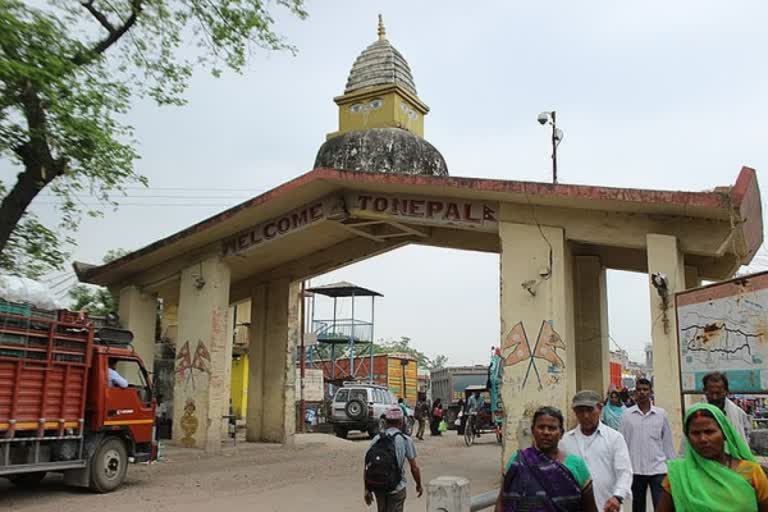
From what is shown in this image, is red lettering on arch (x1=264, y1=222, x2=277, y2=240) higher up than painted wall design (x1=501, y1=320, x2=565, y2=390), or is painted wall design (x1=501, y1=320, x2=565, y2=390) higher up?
red lettering on arch (x1=264, y1=222, x2=277, y2=240)

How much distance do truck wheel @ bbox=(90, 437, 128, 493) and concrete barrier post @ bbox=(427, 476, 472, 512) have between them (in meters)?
7.98

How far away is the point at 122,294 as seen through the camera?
1923 cm

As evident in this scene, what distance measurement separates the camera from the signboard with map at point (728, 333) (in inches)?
275

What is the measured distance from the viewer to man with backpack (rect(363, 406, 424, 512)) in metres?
6.09

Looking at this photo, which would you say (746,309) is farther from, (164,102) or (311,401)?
(311,401)

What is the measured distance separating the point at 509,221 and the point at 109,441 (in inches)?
311

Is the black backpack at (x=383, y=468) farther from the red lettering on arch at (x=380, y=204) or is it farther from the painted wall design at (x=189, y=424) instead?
the painted wall design at (x=189, y=424)

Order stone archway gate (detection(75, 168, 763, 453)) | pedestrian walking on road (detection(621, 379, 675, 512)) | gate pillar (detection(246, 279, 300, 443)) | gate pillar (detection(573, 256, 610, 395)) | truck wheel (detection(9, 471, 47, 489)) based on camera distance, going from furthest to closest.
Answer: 1. gate pillar (detection(246, 279, 300, 443))
2. gate pillar (detection(573, 256, 610, 395))
3. stone archway gate (detection(75, 168, 763, 453))
4. truck wheel (detection(9, 471, 47, 489))
5. pedestrian walking on road (detection(621, 379, 675, 512))

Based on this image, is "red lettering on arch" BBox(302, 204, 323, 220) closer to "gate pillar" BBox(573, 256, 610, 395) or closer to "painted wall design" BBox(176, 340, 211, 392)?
"painted wall design" BBox(176, 340, 211, 392)

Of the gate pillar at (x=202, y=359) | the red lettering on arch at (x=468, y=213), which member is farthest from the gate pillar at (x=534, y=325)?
the gate pillar at (x=202, y=359)

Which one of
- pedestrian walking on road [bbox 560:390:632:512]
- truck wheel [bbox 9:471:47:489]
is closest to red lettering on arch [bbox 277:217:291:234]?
truck wheel [bbox 9:471:47:489]

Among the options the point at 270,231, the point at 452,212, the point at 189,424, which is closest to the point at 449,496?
the point at 452,212

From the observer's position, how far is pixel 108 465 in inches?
432

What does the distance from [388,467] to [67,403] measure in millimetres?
A: 6308
